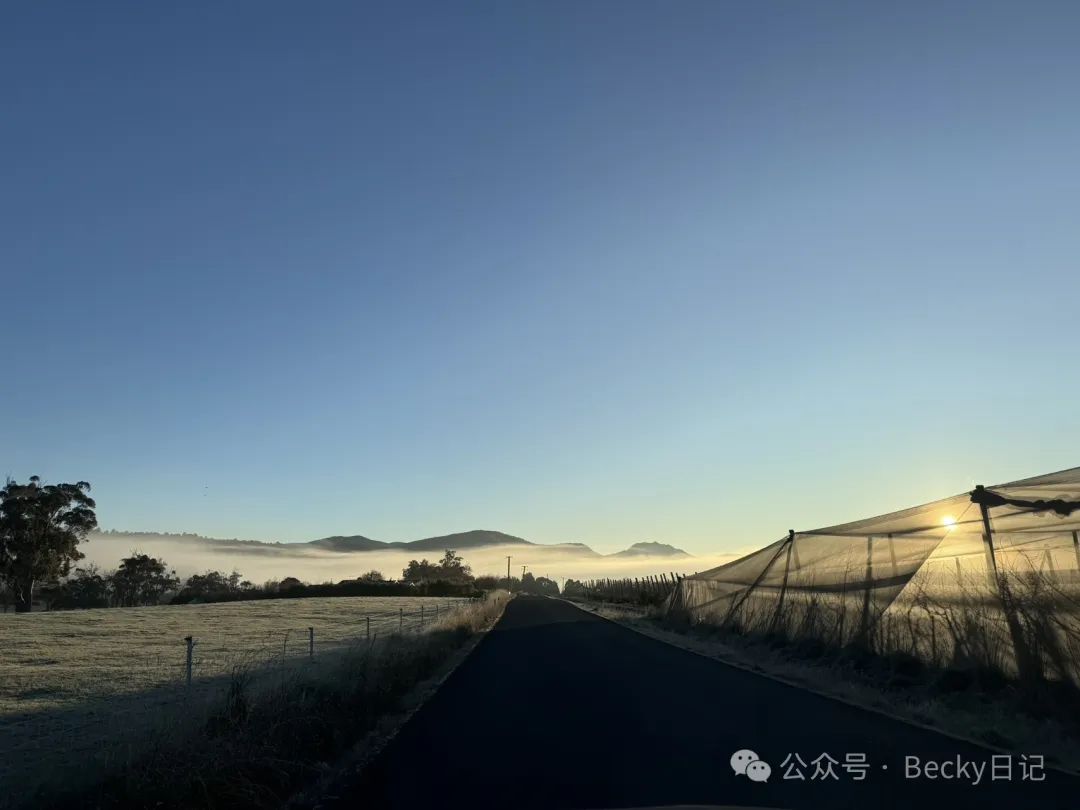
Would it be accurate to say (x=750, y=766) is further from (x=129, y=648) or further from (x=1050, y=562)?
(x=129, y=648)

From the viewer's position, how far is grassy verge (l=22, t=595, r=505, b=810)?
690 cm

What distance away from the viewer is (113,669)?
24672 mm

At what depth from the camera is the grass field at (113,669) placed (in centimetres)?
1181

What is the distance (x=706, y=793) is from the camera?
6.78 meters

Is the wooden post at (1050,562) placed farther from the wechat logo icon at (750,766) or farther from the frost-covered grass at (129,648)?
the frost-covered grass at (129,648)

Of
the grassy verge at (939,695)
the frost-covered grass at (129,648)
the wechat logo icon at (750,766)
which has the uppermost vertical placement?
the wechat logo icon at (750,766)

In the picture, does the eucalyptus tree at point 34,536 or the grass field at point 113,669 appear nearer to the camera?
the grass field at point 113,669

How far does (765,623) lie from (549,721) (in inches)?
580

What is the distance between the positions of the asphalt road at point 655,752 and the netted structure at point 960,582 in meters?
2.88

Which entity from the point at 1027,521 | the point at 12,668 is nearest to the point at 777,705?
the point at 1027,521

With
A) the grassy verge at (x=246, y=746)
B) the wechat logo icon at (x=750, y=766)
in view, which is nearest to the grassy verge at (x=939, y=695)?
the wechat logo icon at (x=750, y=766)

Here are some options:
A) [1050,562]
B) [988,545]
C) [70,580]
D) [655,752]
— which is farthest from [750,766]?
[70,580]

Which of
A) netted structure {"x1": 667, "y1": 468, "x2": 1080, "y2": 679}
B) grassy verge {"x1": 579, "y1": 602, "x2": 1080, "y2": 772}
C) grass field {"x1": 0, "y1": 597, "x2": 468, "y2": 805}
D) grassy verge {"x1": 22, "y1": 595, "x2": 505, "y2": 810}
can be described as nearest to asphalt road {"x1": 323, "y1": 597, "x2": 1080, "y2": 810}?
grassy verge {"x1": 579, "y1": 602, "x2": 1080, "y2": 772}

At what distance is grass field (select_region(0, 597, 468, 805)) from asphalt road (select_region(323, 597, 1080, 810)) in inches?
125
